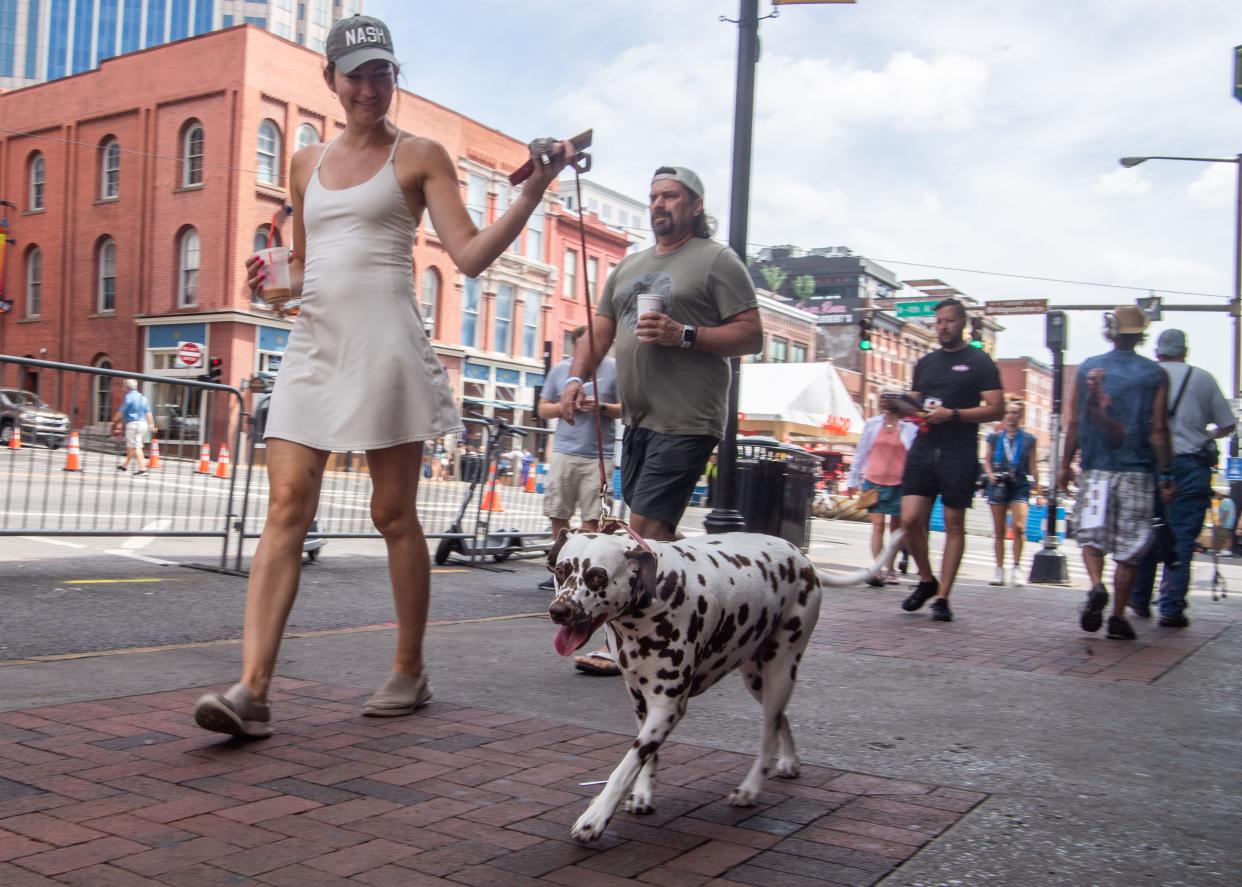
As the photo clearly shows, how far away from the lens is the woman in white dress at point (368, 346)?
3674 millimetres

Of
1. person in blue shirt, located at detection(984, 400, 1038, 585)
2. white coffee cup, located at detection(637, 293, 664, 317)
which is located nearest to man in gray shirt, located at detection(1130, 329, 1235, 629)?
person in blue shirt, located at detection(984, 400, 1038, 585)

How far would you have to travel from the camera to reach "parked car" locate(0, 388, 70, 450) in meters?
Result: 7.54

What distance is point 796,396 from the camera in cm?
3388

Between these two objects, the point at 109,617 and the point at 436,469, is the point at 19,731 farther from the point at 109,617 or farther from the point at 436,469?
the point at 436,469

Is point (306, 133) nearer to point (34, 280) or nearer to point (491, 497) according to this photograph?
point (34, 280)

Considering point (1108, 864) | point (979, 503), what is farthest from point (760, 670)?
point (979, 503)

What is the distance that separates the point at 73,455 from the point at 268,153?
28.6m

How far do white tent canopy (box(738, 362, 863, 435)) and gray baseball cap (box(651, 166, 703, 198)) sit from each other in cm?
2812

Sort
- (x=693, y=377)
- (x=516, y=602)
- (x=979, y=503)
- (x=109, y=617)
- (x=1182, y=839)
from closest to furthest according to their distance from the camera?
(x=1182, y=839)
(x=693, y=377)
(x=109, y=617)
(x=516, y=602)
(x=979, y=503)

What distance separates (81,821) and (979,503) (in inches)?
1799

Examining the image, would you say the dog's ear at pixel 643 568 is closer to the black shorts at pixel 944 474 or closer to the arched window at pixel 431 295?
the black shorts at pixel 944 474

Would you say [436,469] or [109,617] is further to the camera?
[436,469]

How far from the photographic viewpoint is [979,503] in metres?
45.7

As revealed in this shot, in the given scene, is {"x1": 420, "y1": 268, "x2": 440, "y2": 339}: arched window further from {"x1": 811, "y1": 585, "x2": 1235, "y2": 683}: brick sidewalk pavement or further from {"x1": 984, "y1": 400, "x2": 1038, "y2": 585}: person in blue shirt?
{"x1": 811, "y1": 585, "x2": 1235, "y2": 683}: brick sidewalk pavement
